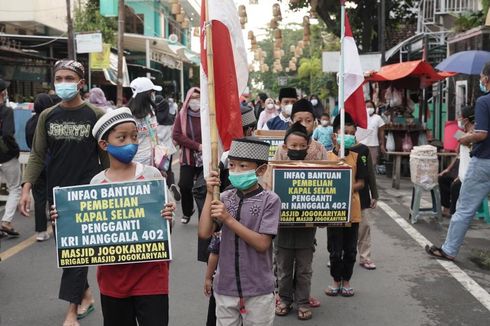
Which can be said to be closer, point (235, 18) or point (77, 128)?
point (235, 18)

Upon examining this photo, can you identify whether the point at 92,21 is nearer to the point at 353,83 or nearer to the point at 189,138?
the point at 189,138

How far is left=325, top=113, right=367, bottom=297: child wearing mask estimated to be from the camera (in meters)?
5.29

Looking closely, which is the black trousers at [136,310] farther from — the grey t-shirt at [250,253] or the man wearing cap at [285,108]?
the man wearing cap at [285,108]

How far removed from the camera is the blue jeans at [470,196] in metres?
6.36

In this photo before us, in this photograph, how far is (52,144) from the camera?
452 centimetres

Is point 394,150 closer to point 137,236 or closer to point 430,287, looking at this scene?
point 430,287

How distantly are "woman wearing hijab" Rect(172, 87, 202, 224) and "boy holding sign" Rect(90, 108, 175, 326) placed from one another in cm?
379

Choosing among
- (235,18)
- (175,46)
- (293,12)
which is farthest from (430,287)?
→ (175,46)

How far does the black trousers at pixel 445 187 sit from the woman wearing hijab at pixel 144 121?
4.68 meters

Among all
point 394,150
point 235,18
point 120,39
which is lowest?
point 394,150

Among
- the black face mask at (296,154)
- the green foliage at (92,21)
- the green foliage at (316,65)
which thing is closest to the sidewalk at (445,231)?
the black face mask at (296,154)

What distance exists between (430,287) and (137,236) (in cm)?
342

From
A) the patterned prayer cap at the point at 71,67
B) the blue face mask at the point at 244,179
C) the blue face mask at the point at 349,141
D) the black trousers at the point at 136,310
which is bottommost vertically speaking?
the black trousers at the point at 136,310

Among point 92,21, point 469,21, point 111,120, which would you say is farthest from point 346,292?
point 92,21
